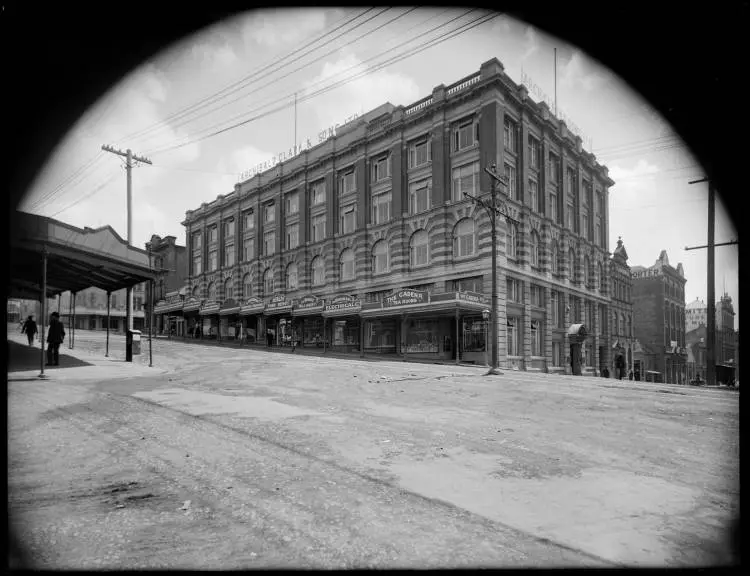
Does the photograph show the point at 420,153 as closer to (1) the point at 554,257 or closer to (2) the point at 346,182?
(2) the point at 346,182

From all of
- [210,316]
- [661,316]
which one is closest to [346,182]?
[210,316]

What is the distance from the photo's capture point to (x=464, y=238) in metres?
31.3

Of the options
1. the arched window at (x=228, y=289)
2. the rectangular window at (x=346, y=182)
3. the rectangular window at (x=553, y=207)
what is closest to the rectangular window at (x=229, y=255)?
the arched window at (x=228, y=289)

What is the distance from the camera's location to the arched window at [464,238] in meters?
30.9

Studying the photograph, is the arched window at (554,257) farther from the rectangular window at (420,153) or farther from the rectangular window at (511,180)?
the rectangular window at (420,153)

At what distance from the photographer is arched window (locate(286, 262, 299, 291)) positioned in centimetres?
4491

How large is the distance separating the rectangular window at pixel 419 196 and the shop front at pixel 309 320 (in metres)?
9.87

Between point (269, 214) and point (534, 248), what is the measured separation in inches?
1099

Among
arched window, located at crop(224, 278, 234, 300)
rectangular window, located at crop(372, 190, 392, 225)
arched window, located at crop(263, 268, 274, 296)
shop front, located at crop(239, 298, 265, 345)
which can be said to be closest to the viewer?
rectangular window, located at crop(372, 190, 392, 225)

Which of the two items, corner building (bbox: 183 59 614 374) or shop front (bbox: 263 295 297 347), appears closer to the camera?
corner building (bbox: 183 59 614 374)

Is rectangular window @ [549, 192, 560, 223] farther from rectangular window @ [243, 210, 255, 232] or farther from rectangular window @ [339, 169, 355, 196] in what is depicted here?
rectangular window @ [243, 210, 255, 232]

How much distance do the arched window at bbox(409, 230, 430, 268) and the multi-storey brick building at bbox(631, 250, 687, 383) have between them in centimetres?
3714

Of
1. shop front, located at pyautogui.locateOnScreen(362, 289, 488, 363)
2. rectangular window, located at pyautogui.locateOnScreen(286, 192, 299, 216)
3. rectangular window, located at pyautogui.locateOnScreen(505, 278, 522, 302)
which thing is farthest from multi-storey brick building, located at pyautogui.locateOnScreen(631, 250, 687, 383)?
rectangular window, located at pyautogui.locateOnScreen(286, 192, 299, 216)

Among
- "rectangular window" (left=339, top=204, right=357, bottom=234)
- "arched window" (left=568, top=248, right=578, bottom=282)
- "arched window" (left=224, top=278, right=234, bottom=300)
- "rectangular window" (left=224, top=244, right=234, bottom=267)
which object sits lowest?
"arched window" (left=224, top=278, right=234, bottom=300)
